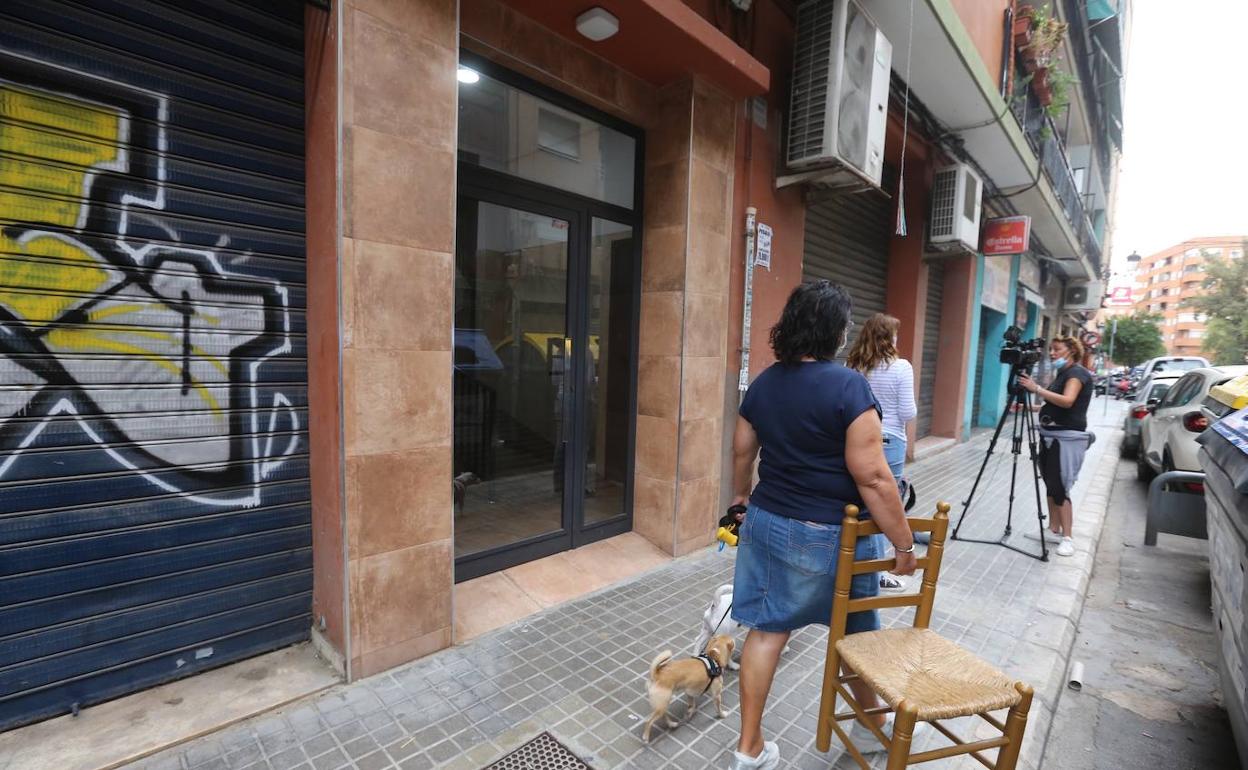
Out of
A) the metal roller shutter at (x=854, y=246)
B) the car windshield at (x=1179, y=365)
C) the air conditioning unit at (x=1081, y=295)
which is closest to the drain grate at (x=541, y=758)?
the metal roller shutter at (x=854, y=246)

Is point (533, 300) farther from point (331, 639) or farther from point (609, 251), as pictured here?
point (331, 639)

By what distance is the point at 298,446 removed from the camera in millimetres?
3029

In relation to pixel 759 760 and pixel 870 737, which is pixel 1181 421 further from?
pixel 759 760

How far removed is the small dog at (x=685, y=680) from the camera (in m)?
2.42

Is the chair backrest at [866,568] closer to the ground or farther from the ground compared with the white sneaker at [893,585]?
farther from the ground

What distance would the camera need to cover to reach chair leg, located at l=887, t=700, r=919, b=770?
5.55 ft

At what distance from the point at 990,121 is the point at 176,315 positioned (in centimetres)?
888

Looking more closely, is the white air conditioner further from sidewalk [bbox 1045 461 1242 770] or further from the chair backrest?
the chair backrest

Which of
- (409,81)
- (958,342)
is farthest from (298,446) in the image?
(958,342)

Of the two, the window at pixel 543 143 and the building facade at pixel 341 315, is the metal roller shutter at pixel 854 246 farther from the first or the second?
the window at pixel 543 143

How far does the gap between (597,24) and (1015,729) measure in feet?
13.5

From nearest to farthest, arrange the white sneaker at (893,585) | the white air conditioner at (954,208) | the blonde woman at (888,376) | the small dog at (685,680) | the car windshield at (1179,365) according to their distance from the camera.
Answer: the small dog at (685,680)
the blonde woman at (888,376)
the white sneaker at (893,585)
the white air conditioner at (954,208)
the car windshield at (1179,365)

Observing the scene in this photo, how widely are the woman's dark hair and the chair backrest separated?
2.04ft

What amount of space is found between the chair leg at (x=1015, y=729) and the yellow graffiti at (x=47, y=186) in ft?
12.8
